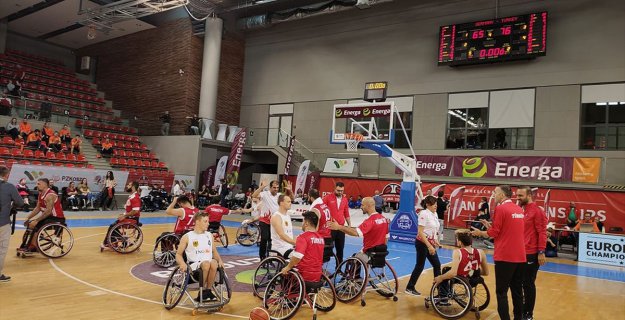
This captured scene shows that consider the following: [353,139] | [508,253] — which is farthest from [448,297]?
[353,139]

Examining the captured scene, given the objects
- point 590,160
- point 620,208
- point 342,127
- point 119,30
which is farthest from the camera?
point 119,30

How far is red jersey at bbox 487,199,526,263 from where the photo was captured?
5.21 m

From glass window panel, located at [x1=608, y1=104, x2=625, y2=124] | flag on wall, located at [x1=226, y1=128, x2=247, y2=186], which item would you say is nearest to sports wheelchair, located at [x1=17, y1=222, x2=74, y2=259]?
flag on wall, located at [x1=226, y1=128, x2=247, y2=186]

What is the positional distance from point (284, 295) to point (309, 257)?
558mm

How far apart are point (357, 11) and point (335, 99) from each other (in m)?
4.57

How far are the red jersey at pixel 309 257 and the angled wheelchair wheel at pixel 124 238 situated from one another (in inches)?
213

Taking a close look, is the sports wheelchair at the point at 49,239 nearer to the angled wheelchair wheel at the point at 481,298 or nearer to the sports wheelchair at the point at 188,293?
the sports wheelchair at the point at 188,293

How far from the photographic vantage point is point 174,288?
19.3 ft

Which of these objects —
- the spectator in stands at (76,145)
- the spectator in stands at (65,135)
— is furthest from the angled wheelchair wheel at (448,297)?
the spectator in stands at (65,135)

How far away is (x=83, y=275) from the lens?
7375 mm

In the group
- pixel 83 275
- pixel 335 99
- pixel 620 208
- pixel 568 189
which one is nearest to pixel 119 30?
pixel 335 99

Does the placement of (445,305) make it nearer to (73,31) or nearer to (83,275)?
(83,275)

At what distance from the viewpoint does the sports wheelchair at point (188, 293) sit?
5.59 meters

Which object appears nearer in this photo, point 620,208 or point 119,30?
point 620,208
